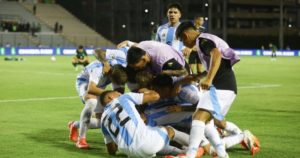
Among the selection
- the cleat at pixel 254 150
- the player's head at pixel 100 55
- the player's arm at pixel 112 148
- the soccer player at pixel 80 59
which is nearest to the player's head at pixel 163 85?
the player's arm at pixel 112 148

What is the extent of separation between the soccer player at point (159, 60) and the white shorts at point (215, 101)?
482 mm

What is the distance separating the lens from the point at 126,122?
7.15 m

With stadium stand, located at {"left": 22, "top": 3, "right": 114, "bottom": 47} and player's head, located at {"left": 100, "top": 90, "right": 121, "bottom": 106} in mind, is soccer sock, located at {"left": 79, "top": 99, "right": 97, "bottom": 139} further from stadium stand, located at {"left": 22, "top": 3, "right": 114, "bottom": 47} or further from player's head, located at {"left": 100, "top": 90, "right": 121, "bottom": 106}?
stadium stand, located at {"left": 22, "top": 3, "right": 114, "bottom": 47}

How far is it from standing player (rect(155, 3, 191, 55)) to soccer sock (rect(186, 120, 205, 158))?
3.76 meters

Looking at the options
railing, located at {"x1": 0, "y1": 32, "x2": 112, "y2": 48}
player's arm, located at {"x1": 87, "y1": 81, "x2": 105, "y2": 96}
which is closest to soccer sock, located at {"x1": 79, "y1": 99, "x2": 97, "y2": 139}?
player's arm, located at {"x1": 87, "y1": 81, "x2": 105, "y2": 96}

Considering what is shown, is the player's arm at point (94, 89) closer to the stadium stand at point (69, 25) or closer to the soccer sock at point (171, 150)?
the soccer sock at point (171, 150)

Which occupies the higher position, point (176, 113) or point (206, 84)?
point (206, 84)

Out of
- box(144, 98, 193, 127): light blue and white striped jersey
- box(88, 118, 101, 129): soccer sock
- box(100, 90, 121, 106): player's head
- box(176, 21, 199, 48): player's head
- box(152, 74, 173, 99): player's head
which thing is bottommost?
box(88, 118, 101, 129): soccer sock

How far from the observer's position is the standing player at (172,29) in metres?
11.1

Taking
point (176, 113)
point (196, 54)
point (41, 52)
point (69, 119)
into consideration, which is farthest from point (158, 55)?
point (41, 52)

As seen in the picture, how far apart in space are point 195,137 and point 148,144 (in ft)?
2.14

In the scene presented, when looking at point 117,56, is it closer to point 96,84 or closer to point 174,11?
point 96,84

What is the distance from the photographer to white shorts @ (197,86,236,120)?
24.6 ft

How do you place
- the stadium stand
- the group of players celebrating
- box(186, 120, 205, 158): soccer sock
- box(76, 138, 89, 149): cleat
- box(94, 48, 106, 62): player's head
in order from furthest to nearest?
the stadium stand
box(94, 48, 106, 62): player's head
box(76, 138, 89, 149): cleat
box(186, 120, 205, 158): soccer sock
the group of players celebrating
